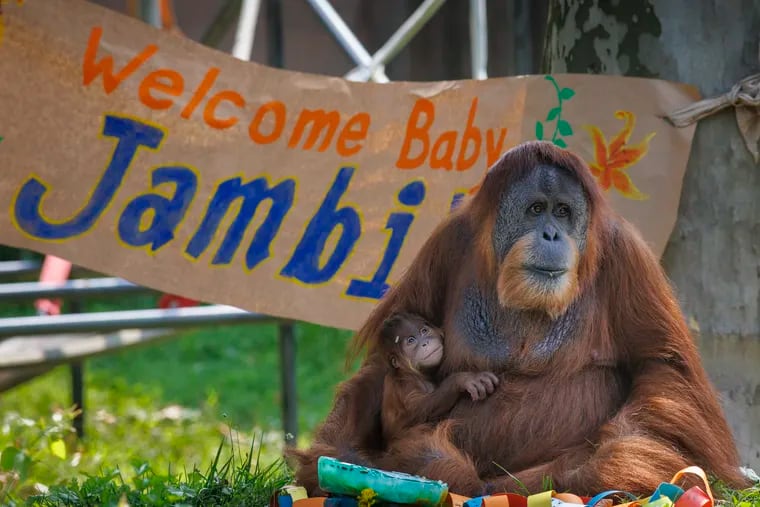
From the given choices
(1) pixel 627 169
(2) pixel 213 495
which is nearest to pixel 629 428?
(2) pixel 213 495

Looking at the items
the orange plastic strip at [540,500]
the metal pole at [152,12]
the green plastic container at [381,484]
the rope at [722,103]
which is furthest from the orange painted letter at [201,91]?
the orange plastic strip at [540,500]

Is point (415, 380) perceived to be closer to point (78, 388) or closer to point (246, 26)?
point (246, 26)

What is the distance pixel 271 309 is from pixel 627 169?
51.1 inches

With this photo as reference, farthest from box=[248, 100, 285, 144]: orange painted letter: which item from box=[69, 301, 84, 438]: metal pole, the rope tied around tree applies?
box=[69, 301, 84, 438]: metal pole

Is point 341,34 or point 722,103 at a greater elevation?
point 341,34

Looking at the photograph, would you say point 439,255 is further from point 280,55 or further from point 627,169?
point 280,55

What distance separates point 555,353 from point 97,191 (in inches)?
72.8

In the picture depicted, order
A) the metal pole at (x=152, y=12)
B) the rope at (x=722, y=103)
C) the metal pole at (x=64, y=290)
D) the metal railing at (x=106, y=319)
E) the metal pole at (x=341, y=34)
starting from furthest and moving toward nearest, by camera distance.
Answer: the metal pole at (x=64, y=290) → the metal railing at (x=106, y=319) → the metal pole at (x=341, y=34) → the metal pole at (x=152, y=12) → the rope at (x=722, y=103)

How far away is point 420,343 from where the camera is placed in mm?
2799

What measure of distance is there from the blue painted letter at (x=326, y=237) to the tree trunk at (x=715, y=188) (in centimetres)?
101

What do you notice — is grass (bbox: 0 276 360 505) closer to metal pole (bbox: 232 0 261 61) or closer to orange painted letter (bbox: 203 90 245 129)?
orange painted letter (bbox: 203 90 245 129)

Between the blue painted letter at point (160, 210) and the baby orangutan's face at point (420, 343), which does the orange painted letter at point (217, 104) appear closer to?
the blue painted letter at point (160, 210)

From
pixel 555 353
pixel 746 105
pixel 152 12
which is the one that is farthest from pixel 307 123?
pixel 555 353

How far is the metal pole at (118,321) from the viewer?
177 inches
